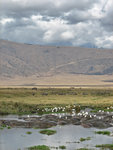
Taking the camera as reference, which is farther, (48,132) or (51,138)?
(48,132)

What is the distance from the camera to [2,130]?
117 feet

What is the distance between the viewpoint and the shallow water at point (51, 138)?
28.0 meters

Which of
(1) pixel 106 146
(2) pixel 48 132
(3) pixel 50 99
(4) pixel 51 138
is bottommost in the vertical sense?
(1) pixel 106 146

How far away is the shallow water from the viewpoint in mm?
27959

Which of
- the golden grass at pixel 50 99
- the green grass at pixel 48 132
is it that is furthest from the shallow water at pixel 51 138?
the golden grass at pixel 50 99

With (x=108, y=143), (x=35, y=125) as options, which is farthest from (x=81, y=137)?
(x=35, y=125)

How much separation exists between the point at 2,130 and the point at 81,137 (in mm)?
9723

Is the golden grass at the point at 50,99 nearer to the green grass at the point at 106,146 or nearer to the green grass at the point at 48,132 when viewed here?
the green grass at the point at 48,132

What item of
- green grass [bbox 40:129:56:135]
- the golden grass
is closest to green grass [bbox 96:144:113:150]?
green grass [bbox 40:129:56:135]

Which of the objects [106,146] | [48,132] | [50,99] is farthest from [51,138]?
[50,99]

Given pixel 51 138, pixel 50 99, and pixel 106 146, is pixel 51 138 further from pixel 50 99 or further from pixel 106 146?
pixel 50 99

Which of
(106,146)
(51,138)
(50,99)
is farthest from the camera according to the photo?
(50,99)

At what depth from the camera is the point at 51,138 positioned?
102ft

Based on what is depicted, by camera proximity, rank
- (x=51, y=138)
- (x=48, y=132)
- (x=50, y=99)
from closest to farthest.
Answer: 1. (x=51, y=138)
2. (x=48, y=132)
3. (x=50, y=99)
